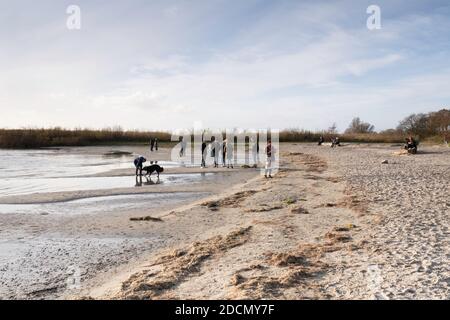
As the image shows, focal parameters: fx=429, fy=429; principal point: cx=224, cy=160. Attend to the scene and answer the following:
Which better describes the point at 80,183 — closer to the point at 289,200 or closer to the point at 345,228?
the point at 289,200

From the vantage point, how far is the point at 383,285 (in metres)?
5.60

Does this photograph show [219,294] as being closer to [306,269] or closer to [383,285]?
[306,269]

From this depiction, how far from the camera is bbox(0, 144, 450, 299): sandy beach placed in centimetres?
584

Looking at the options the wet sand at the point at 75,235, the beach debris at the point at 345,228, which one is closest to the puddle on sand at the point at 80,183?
the wet sand at the point at 75,235

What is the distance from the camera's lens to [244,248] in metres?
7.99

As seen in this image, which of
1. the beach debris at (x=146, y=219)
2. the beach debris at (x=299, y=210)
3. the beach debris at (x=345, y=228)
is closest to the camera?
the beach debris at (x=345, y=228)

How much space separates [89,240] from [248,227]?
11.6 feet

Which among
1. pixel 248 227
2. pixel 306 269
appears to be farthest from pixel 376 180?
pixel 306 269

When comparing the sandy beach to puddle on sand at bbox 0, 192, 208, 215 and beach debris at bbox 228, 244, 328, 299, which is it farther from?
puddle on sand at bbox 0, 192, 208, 215

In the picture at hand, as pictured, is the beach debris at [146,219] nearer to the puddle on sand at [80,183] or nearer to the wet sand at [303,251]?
the wet sand at [303,251]

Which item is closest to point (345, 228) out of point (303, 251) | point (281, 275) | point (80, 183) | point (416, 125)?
point (303, 251)

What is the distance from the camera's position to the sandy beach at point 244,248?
19.2ft

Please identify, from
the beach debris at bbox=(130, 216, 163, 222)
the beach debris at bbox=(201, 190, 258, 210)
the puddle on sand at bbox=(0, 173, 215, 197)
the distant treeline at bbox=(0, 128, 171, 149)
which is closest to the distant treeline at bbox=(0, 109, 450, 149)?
the distant treeline at bbox=(0, 128, 171, 149)
